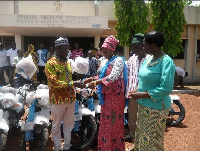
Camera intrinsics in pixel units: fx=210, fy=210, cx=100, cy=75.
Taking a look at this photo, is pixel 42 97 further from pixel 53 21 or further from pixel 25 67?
pixel 53 21

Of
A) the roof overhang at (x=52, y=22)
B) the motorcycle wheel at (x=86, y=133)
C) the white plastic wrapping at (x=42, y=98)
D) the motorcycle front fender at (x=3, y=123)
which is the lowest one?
the motorcycle wheel at (x=86, y=133)

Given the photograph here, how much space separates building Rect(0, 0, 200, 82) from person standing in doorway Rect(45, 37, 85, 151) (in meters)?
5.26

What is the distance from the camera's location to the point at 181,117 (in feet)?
15.4

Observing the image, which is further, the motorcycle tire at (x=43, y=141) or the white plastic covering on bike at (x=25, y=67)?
the white plastic covering on bike at (x=25, y=67)

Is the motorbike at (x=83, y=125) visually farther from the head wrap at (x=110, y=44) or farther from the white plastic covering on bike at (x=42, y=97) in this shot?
the head wrap at (x=110, y=44)

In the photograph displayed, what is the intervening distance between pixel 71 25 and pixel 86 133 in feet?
17.7

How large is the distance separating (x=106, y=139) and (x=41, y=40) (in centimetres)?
926

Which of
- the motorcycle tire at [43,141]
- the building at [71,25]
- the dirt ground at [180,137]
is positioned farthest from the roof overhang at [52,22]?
the motorcycle tire at [43,141]

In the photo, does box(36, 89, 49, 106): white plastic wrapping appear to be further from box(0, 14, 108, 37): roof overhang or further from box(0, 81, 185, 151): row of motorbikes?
box(0, 14, 108, 37): roof overhang

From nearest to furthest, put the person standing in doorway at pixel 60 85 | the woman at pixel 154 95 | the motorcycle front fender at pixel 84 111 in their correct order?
the woman at pixel 154 95
the person standing in doorway at pixel 60 85
the motorcycle front fender at pixel 84 111

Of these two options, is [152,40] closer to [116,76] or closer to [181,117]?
[116,76]

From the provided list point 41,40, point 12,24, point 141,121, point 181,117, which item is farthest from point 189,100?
point 41,40

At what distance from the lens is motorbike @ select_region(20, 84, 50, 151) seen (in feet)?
10.3

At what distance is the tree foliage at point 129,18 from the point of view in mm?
9478
